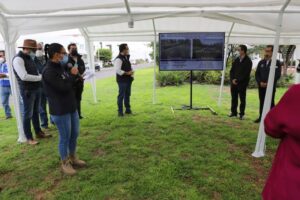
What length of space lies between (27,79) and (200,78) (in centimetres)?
1216

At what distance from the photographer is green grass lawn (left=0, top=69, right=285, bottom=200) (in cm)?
370

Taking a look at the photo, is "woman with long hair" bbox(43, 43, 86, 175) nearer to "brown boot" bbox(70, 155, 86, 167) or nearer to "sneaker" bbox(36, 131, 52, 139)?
"brown boot" bbox(70, 155, 86, 167)

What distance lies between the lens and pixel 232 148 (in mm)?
5281

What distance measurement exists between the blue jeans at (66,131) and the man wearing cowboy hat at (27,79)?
154 centimetres

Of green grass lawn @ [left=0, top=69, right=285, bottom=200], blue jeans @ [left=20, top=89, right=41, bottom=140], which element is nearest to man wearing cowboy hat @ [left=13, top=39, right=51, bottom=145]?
blue jeans @ [left=20, top=89, right=41, bottom=140]

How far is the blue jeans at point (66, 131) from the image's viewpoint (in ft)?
12.6

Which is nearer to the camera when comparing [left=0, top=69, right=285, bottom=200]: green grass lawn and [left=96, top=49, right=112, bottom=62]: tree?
[left=0, top=69, right=285, bottom=200]: green grass lawn

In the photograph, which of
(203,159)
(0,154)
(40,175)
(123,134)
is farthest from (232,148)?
(0,154)

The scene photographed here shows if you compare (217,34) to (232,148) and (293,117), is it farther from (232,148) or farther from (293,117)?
(293,117)

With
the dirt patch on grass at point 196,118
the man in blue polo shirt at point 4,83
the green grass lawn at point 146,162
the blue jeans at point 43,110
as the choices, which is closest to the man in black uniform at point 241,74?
the green grass lawn at point 146,162

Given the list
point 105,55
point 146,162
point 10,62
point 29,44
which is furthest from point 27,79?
point 105,55

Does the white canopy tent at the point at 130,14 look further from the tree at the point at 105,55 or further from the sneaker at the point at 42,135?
the tree at the point at 105,55

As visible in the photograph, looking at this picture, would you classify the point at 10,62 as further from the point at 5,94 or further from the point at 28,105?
the point at 5,94

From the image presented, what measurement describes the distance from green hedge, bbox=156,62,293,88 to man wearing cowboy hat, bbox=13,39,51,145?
986 cm
